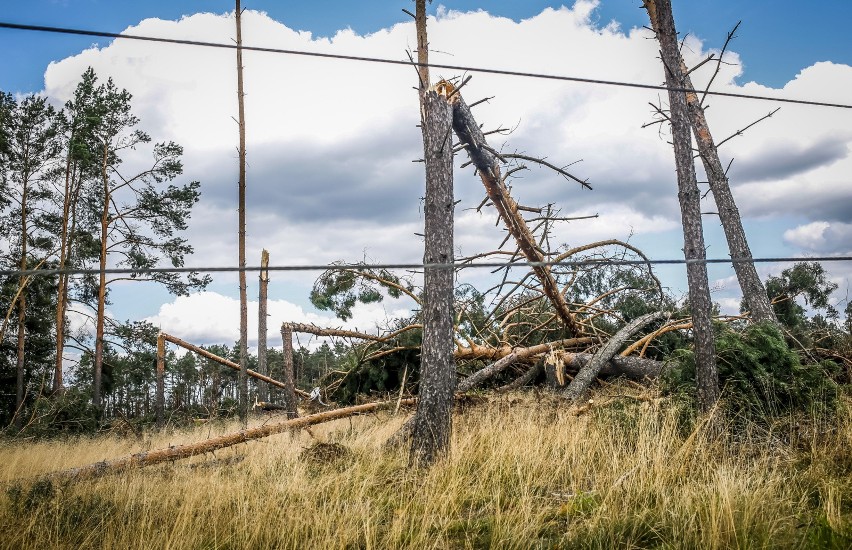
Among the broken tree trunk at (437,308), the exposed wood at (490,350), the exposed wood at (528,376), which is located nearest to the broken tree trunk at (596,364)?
the exposed wood at (490,350)

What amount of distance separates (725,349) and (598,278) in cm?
569

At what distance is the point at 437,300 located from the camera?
578 centimetres

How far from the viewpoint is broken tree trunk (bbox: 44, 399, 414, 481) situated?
6.35 m

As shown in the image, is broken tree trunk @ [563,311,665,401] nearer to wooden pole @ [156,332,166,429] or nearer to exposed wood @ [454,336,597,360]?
exposed wood @ [454,336,597,360]

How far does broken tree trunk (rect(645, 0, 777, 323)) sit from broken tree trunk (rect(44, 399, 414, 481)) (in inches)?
287

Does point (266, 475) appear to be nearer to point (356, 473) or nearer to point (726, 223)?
point (356, 473)

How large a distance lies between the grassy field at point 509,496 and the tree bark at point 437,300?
31 cm

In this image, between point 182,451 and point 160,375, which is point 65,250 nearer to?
point 160,375

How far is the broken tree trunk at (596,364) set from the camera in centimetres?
891

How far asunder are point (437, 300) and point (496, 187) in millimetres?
2847

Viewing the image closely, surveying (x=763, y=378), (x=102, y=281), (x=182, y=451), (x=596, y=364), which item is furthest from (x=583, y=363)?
(x=102, y=281)

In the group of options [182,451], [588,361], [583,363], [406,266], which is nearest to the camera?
[406,266]

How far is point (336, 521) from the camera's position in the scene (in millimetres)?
3873

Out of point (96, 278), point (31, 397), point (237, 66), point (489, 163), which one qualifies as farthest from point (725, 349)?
point (31, 397)
